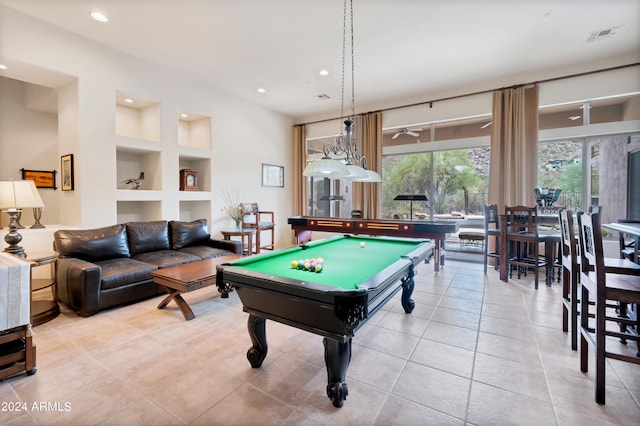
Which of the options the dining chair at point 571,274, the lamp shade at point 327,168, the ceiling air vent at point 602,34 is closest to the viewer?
the dining chair at point 571,274

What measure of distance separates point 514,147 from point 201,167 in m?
5.96

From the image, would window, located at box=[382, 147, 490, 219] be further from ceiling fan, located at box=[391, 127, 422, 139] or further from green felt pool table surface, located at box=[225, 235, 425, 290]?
green felt pool table surface, located at box=[225, 235, 425, 290]

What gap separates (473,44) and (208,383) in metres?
5.09

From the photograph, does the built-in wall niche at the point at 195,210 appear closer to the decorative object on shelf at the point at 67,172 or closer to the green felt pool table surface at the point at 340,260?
the decorative object on shelf at the point at 67,172

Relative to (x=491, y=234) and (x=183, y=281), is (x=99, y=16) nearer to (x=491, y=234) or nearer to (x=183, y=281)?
(x=183, y=281)

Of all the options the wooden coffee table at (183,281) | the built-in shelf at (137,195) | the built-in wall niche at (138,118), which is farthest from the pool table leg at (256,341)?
the built-in wall niche at (138,118)

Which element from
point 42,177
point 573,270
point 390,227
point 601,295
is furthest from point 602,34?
point 42,177

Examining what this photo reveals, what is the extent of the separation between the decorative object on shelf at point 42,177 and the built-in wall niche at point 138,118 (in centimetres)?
140

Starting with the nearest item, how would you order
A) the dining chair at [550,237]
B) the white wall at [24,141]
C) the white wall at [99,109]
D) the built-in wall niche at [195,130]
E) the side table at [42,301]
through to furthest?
the side table at [42,301]
the white wall at [99,109]
the dining chair at [550,237]
the white wall at [24,141]
the built-in wall niche at [195,130]

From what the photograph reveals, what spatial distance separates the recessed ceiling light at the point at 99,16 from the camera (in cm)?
335

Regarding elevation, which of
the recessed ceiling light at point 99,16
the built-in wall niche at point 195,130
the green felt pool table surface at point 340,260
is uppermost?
the recessed ceiling light at point 99,16

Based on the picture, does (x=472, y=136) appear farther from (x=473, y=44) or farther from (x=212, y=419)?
(x=212, y=419)

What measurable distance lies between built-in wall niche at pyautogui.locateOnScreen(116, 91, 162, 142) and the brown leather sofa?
5.49 ft

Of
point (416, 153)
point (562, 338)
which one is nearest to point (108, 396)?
point (562, 338)
